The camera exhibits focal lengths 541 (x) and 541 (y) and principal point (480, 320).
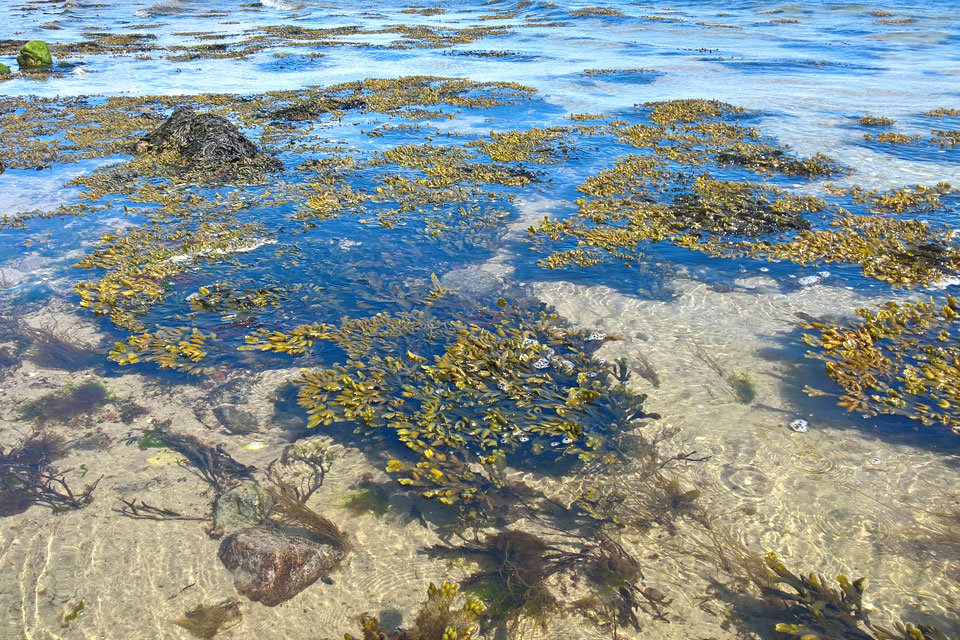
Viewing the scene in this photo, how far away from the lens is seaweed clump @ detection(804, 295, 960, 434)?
6027mm

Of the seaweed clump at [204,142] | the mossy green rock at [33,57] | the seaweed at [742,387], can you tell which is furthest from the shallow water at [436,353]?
the mossy green rock at [33,57]

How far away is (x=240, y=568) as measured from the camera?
177 inches

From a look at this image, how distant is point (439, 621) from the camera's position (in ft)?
13.7

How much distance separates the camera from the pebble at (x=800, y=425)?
588cm

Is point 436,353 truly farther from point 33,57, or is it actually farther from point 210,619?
point 33,57

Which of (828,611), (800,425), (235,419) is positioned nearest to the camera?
(828,611)

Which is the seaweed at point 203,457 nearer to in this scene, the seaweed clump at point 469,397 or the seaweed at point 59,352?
the seaweed clump at point 469,397

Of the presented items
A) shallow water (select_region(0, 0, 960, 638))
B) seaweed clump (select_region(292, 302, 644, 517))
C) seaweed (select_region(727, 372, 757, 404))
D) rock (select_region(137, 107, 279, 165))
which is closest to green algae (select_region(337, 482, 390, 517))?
shallow water (select_region(0, 0, 960, 638))

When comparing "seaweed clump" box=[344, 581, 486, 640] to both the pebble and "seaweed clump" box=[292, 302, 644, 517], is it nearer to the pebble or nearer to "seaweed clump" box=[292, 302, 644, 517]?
"seaweed clump" box=[292, 302, 644, 517]

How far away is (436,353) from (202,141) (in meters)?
11.3

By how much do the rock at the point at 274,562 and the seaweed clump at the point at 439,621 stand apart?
0.65 meters

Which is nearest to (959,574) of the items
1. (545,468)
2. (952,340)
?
(545,468)

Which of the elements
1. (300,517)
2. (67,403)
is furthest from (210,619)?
(67,403)

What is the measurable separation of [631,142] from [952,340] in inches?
424
